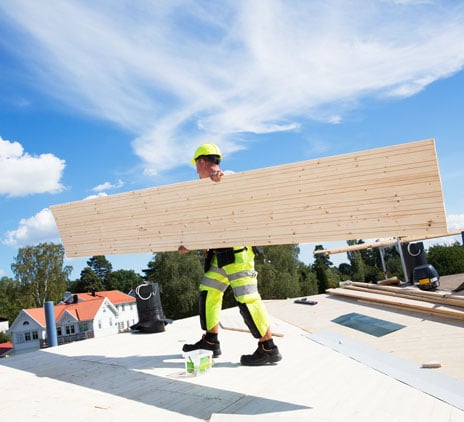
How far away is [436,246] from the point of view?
20.9 metres

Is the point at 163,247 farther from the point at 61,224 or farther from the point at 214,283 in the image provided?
the point at 61,224

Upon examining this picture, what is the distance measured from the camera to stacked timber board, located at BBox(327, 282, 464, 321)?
5.97 m

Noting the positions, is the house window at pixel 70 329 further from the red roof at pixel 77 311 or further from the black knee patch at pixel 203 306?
the black knee patch at pixel 203 306

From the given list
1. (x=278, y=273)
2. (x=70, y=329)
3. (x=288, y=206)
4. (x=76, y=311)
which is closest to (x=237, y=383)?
(x=288, y=206)

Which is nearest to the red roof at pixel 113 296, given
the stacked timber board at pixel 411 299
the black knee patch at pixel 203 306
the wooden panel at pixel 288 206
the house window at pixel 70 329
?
the house window at pixel 70 329

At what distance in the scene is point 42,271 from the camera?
88.1ft

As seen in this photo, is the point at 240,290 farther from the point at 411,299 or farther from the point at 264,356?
the point at 411,299

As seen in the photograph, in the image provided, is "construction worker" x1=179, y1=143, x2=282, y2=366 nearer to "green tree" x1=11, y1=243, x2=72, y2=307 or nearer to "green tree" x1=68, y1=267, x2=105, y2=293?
"green tree" x1=11, y1=243, x2=72, y2=307

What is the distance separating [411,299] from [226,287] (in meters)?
4.87

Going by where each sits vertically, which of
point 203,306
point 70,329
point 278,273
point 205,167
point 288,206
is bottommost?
point 70,329

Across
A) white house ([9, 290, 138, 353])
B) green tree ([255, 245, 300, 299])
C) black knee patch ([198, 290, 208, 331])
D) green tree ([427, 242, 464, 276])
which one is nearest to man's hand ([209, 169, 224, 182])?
black knee patch ([198, 290, 208, 331])

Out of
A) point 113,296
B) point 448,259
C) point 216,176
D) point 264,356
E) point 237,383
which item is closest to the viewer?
point 237,383

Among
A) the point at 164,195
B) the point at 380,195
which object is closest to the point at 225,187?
the point at 164,195

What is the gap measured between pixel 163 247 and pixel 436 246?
20.7m
